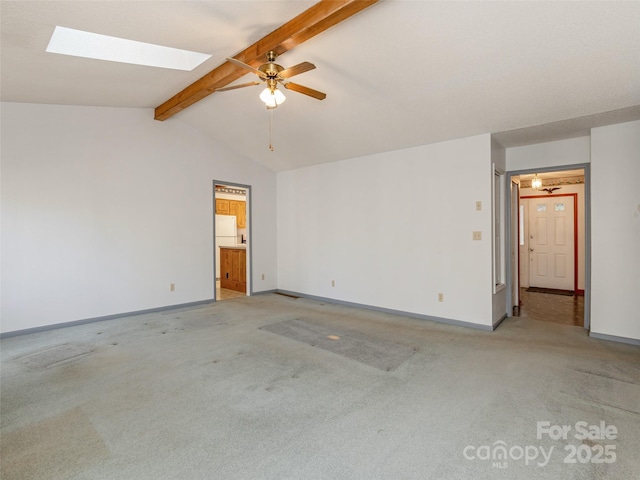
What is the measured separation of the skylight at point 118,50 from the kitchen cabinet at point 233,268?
3.98m

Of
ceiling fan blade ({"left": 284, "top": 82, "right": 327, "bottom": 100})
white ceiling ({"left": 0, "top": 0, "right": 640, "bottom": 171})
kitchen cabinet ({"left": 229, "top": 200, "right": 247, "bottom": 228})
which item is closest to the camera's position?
white ceiling ({"left": 0, "top": 0, "right": 640, "bottom": 171})

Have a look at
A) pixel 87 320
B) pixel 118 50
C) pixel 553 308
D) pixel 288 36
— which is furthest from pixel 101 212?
pixel 553 308

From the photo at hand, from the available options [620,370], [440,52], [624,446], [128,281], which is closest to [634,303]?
[620,370]

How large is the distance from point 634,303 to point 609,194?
1.28 metres

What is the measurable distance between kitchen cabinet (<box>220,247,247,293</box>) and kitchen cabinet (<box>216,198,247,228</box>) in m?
1.26

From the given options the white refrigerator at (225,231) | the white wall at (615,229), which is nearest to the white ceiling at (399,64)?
the white wall at (615,229)

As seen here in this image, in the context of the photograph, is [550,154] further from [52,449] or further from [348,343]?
[52,449]

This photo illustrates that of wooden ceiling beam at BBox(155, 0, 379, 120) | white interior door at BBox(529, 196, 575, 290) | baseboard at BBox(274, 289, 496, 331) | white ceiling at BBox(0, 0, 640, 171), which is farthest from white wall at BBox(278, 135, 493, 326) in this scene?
white interior door at BBox(529, 196, 575, 290)

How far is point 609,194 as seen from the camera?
3.67 meters

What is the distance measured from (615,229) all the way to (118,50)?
5.73 meters

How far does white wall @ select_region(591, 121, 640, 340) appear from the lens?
3.54 meters

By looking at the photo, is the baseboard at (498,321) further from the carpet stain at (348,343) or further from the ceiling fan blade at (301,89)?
the ceiling fan blade at (301,89)

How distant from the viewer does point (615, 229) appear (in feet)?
11.9

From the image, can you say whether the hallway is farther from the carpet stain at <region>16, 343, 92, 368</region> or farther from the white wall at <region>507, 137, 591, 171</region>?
the carpet stain at <region>16, 343, 92, 368</region>
